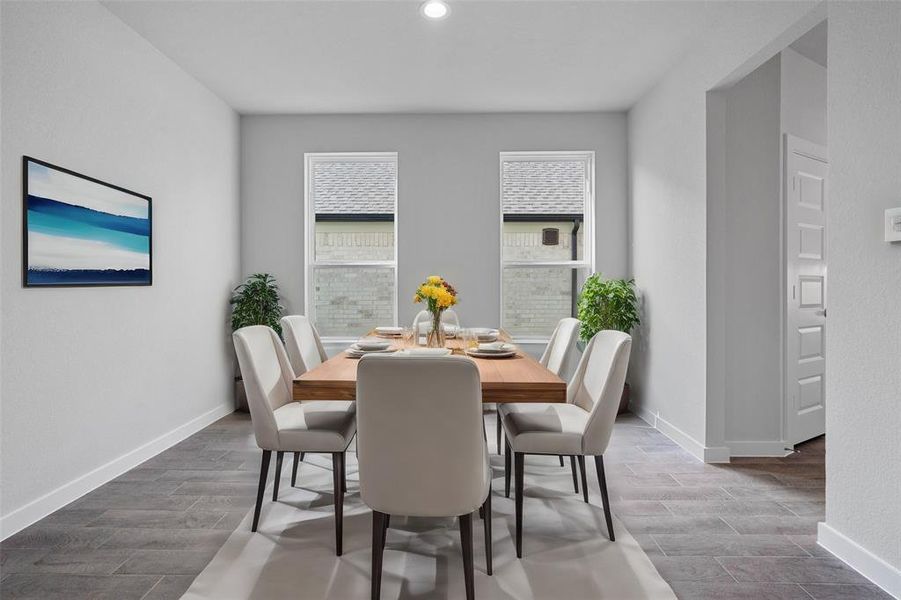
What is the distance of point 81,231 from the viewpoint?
A: 9.21ft

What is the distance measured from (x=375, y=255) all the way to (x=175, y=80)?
2.23 metres

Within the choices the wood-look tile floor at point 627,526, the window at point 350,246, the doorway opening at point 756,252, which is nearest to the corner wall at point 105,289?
the wood-look tile floor at point 627,526

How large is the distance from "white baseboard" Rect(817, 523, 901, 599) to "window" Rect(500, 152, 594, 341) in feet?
10.0

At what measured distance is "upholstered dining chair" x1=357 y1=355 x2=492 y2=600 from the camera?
5.28 feet

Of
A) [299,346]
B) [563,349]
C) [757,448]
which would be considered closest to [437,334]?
[563,349]

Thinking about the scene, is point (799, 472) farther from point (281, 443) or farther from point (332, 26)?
point (332, 26)

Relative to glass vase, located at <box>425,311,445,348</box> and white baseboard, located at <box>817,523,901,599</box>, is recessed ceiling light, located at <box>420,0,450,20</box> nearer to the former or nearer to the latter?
glass vase, located at <box>425,311,445,348</box>

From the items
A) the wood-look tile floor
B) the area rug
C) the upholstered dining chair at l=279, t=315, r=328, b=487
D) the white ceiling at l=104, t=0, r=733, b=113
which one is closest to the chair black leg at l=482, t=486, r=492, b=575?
the area rug

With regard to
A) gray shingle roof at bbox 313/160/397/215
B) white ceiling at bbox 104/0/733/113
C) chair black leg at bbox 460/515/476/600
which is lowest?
chair black leg at bbox 460/515/476/600

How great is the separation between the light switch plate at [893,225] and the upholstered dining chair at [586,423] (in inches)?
38.9

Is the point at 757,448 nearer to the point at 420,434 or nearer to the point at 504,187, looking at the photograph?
the point at 420,434

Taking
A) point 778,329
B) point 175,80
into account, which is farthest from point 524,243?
point 175,80

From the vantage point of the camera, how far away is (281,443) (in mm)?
2244

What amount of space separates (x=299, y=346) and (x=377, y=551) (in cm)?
163
